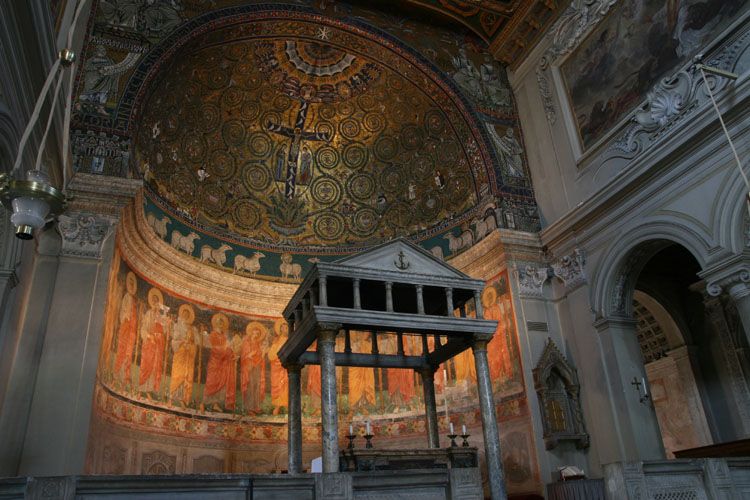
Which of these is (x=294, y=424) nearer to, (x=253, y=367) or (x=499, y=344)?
(x=253, y=367)

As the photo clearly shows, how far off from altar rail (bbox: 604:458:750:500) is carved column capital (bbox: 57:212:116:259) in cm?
871

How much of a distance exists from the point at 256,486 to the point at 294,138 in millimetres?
12600

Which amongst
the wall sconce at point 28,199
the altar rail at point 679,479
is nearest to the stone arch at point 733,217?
the altar rail at point 679,479

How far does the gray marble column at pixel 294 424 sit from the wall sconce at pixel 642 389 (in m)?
6.26

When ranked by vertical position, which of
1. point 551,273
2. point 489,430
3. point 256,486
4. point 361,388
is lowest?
point 256,486

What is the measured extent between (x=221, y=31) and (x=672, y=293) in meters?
12.6

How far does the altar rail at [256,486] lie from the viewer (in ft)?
14.6

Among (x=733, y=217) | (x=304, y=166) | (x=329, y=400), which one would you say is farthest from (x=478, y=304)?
(x=304, y=166)

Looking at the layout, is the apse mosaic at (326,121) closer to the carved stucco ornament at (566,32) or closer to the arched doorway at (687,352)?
the carved stucco ornament at (566,32)

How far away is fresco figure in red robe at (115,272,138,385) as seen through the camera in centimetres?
1156

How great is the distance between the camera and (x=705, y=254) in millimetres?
9594

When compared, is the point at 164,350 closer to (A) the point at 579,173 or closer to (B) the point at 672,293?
(A) the point at 579,173

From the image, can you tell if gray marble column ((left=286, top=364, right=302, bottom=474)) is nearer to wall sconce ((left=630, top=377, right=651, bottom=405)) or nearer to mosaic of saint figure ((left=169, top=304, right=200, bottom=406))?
mosaic of saint figure ((left=169, top=304, right=200, bottom=406))

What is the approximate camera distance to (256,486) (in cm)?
517
